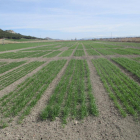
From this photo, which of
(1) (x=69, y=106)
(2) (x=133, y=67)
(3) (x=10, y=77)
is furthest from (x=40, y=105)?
(2) (x=133, y=67)

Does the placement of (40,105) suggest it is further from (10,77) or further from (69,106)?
(10,77)

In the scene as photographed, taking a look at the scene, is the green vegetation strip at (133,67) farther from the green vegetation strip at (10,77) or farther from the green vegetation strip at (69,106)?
the green vegetation strip at (10,77)

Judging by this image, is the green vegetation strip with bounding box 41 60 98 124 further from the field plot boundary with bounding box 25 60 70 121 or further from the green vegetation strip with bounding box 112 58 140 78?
the green vegetation strip with bounding box 112 58 140 78

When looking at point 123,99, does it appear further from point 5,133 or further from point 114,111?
point 5,133

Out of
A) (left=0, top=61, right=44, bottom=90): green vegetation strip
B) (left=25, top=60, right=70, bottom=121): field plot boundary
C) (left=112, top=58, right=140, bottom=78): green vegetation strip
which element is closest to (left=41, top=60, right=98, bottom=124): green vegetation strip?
(left=25, top=60, right=70, bottom=121): field plot boundary

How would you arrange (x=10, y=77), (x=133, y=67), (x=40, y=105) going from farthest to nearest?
(x=133, y=67) → (x=10, y=77) → (x=40, y=105)

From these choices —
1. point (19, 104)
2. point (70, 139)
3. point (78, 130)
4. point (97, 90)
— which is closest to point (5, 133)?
point (19, 104)

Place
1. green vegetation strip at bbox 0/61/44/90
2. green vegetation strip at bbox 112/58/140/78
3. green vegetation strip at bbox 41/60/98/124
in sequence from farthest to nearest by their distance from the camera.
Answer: green vegetation strip at bbox 112/58/140/78, green vegetation strip at bbox 0/61/44/90, green vegetation strip at bbox 41/60/98/124

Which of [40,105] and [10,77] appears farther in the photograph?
[10,77]

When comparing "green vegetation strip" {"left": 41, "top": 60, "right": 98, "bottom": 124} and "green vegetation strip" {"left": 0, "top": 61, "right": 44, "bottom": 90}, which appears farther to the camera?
"green vegetation strip" {"left": 0, "top": 61, "right": 44, "bottom": 90}

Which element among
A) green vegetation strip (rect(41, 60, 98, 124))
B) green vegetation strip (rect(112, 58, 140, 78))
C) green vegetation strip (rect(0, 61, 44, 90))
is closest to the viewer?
green vegetation strip (rect(41, 60, 98, 124))

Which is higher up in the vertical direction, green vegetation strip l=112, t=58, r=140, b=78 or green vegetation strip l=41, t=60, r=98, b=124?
green vegetation strip l=112, t=58, r=140, b=78

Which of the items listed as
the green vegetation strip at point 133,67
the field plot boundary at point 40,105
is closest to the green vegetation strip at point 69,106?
the field plot boundary at point 40,105

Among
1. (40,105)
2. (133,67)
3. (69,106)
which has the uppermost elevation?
(133,67)
